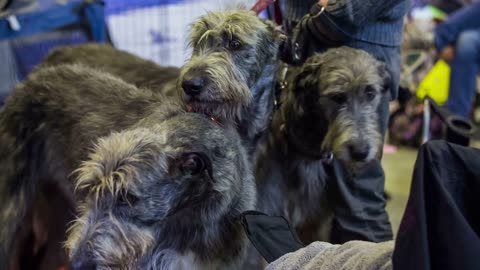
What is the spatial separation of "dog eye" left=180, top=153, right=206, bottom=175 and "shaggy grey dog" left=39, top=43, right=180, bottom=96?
88 cm

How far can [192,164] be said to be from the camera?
1492 millimetres

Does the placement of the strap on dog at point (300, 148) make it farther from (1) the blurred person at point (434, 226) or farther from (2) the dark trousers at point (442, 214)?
(2) the dark trousers at point (442, 214)

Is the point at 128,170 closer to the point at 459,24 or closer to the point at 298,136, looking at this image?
the point at 298,136

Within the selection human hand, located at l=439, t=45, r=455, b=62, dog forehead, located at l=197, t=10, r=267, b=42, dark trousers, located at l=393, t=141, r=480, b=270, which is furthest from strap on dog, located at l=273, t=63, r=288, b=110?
human hand, located at l=439, t=45, r=455, b=62

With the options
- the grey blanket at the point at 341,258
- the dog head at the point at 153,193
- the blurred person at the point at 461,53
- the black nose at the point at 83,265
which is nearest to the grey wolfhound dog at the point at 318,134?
the dog head at the point at 153,193

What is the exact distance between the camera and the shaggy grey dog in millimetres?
2387

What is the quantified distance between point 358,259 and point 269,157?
3.21 ft

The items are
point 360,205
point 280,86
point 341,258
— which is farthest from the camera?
point 360,205

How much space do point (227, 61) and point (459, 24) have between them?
285 centimetres

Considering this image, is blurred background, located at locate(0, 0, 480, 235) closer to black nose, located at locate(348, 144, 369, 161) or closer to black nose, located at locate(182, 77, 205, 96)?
black nose, located at locate(182, 77, 205, 96)

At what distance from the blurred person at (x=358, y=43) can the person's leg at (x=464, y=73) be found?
6.70 feet

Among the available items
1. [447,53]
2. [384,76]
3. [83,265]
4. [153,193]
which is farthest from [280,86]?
[447,53]

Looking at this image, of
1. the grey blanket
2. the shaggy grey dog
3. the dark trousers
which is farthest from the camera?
the shaggy grey dog

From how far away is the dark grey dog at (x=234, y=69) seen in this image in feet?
5.90
